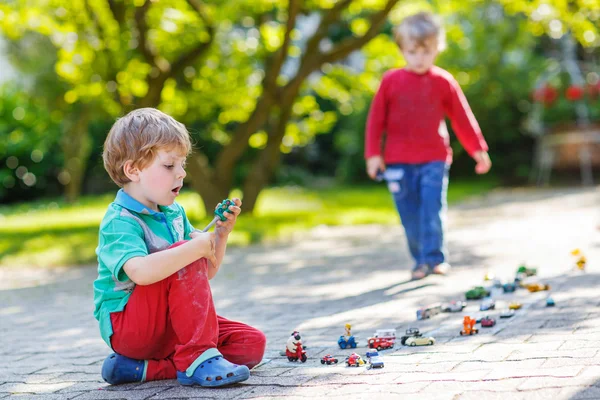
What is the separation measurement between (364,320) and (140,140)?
176cm

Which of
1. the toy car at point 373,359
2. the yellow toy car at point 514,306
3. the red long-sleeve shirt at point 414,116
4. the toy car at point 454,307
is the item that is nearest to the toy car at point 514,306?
the yellow toy car at point 514,306

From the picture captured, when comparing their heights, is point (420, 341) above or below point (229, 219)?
below

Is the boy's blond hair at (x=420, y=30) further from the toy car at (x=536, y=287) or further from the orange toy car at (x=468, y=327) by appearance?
the orange toy car at (x=468, y=327)

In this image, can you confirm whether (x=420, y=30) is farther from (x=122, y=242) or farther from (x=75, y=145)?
(x=75, y=145)

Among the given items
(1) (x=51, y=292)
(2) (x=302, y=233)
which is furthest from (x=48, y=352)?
(2) (x=302, y=233)

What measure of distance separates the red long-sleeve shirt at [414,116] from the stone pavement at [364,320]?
0.85 meters

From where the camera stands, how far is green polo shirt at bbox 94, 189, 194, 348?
9.14 ft

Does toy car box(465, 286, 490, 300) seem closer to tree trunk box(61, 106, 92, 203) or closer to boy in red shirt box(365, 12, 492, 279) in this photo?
boy in red shirt box(365, 12, 492, 279)

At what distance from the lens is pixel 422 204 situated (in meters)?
5.57

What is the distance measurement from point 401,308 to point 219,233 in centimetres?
173

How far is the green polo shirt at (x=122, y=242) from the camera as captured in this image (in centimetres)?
279

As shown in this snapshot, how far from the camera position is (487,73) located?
51.8 feet

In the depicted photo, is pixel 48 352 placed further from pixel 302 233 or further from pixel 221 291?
pixel 302 233

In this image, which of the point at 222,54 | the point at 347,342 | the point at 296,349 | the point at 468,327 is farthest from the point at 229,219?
the point at 222,54
